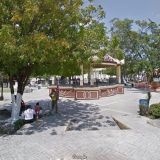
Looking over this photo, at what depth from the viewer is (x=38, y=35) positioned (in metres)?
13.1

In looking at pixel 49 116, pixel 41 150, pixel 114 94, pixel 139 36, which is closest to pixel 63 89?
A: pixel 114 94

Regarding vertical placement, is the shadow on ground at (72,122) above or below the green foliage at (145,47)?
below

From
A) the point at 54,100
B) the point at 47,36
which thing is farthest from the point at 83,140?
the point at 54,100

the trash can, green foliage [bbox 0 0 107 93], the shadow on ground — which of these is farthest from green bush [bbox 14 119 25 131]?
the trash can

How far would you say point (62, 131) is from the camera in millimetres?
13969

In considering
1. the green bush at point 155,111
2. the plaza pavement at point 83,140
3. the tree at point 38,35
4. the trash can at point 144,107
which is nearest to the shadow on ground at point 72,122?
the plaza pavement at point 83,140

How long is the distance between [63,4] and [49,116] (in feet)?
21.8

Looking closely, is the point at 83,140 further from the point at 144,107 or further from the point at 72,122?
the point at 144,107

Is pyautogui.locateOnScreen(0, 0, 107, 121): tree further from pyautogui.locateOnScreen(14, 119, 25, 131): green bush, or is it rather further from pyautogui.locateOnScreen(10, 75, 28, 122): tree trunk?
pyautogui.locateOnScreen(14, 119, 25, 131): green bush

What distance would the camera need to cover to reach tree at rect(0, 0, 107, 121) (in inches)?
514

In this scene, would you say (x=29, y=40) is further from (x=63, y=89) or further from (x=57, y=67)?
(x=63, y=89)

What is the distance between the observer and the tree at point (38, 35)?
13.0m

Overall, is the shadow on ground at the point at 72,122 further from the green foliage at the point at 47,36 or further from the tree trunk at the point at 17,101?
the green foliage at the point at 47,36

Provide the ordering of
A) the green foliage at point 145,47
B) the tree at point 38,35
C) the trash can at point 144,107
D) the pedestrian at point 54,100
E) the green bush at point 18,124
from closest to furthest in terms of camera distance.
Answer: the tree at point 38,35, the green bush at point 18,124, the trash can at point 144,107, the pedestrian at point 54,100, the green foliage at point 145,47
